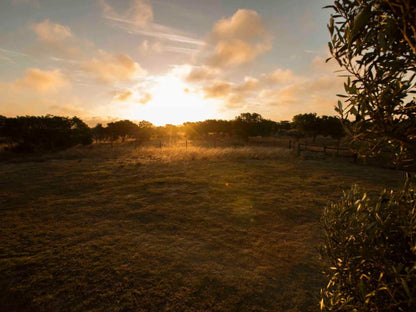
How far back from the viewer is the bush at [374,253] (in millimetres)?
2166

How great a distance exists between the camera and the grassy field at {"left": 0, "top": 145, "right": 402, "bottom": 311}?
493 centimetres

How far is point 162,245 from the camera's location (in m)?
7.15

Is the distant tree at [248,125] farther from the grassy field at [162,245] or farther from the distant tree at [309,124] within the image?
the grassy field at [162,245]

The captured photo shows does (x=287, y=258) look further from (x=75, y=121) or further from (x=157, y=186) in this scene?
(x=75, y=121)

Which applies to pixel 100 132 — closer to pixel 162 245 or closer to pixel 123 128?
pixel 123 128

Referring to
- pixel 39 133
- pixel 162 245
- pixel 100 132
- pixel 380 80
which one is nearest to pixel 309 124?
pixel 162 245

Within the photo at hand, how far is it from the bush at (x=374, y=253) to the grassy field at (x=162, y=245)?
2.50 meters

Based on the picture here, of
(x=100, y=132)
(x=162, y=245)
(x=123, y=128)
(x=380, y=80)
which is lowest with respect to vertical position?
(x=162, y=245)

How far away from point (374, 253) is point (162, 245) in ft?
20.9

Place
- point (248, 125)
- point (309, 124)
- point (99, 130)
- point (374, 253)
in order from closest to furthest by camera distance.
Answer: point (374, 253)
point (309, 124)
point (248, 125)
point (99, 130)

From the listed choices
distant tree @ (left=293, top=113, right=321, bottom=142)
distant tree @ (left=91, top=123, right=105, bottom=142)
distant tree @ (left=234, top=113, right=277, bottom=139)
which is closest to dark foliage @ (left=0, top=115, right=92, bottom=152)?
distant tree @ (left=91, top=123, right=105, bottom=142)

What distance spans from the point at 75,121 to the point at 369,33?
53433 millimetres

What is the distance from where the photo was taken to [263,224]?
28.6 ft

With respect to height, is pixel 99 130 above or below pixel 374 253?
above
